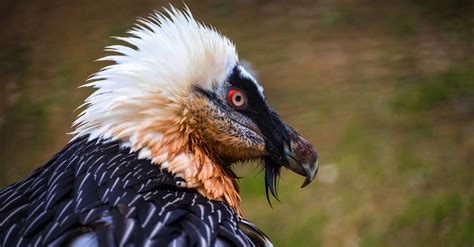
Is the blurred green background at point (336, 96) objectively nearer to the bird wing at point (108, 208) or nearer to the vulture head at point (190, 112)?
the vulture head at point (190, 112)

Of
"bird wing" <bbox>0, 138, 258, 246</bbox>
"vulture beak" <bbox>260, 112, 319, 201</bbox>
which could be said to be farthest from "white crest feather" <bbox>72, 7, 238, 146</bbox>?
"vulture beak" <bbox>260, 112, 319, 201</bbox>

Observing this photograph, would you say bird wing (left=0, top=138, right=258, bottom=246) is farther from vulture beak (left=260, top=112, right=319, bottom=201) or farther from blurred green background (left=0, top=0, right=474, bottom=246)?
blurred green background (left=0, top=0, right=474, bottom=246)

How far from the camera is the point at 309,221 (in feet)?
24.3

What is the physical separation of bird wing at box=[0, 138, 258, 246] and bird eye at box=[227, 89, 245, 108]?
1.94 ft

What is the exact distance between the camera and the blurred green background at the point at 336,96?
24.5 feet

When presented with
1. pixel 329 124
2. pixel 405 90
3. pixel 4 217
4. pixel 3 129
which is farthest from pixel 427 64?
pixel 4 217

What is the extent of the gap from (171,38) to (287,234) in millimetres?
3080

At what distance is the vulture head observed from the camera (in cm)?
441

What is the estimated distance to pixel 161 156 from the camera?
4355mm

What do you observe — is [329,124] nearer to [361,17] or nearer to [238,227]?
[361,17]

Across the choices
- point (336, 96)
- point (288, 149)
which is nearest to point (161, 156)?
point (288, 149)

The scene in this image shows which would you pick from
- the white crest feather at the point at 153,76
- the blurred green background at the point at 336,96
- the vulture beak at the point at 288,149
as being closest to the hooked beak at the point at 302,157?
the vulture beak at the point at 288,149

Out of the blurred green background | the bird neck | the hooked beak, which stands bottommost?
the blurred green background

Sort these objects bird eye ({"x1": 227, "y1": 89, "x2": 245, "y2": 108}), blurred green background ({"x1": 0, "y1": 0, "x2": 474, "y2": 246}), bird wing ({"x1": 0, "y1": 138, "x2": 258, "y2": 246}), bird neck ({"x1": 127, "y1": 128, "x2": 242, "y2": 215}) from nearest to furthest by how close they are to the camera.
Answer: bird wing ({"x1": 0, "y1": 138, "x2": 258, "y2": 246}) < bird neck ({"x1": 127, "y1": 128, "x2": 242, "y2": 215}) < bird eye ({"x1": 227, "y1": 89, "x2": 245, "y2": 108}) < blurred green background ({"x1": 0, "y1": 0, "x2": 474, "y2": 246})
